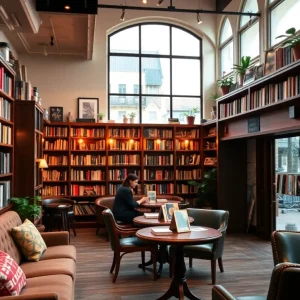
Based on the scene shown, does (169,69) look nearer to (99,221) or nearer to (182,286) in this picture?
(99,221)

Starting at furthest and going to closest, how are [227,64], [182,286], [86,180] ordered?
[227,64], [86,180], [182,286]

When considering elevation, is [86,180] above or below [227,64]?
below

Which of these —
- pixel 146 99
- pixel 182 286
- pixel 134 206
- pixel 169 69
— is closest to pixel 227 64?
pixel 169 69

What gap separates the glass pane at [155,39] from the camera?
9.68 metres

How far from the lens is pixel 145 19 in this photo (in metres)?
9.59

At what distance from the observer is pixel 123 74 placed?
954 centimetres

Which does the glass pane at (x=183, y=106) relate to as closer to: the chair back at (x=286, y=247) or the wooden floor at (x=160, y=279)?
the wooden floor at (x=160, y=279)

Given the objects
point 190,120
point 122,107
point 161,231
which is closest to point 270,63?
point 190,120

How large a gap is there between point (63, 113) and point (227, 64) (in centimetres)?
446

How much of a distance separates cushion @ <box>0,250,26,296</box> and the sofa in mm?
92

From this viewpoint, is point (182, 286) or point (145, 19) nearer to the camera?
point (182, 286)

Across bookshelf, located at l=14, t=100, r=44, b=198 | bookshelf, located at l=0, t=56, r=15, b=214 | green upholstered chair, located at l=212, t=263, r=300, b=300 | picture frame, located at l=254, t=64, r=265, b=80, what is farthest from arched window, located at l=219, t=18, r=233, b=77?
green upholstered chair, located at l=212, t=263, r=300, b=300

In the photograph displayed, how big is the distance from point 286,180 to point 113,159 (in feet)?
14.9

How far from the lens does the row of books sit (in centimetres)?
470
